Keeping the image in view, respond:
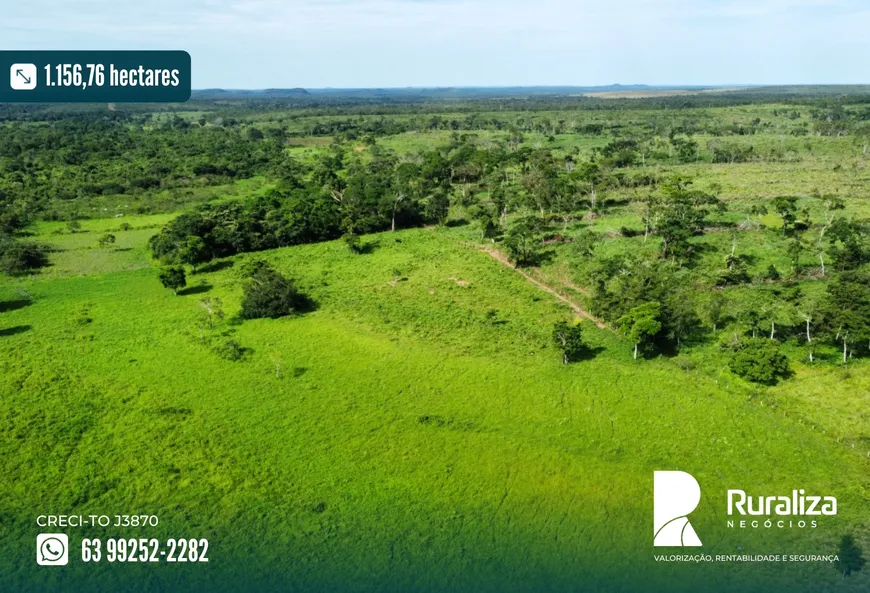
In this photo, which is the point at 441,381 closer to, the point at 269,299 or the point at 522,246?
the point at 269,299

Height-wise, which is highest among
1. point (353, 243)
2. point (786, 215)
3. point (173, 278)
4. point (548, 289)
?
point (786, 215)

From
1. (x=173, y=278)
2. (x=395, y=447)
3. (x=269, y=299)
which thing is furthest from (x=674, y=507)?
(x=173, y=278)

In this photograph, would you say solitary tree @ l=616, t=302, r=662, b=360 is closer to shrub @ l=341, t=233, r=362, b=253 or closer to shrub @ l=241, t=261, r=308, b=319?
shrub @ l=241, t=261, r=308, b=319

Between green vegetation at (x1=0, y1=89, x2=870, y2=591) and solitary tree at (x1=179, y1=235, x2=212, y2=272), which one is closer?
green vegetation at (x1=0, y1=89, x2=870, y2=591)

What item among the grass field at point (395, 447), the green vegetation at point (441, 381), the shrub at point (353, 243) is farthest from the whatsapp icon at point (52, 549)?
the shrub at point (353, 243)

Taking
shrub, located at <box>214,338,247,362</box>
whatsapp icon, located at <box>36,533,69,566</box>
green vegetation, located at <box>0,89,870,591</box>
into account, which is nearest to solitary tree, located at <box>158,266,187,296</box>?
green vegetation, located at <box>0,89,870,591</box>

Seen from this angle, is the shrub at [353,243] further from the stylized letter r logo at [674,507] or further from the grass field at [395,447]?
the stylized letter r logo at [674,507]
